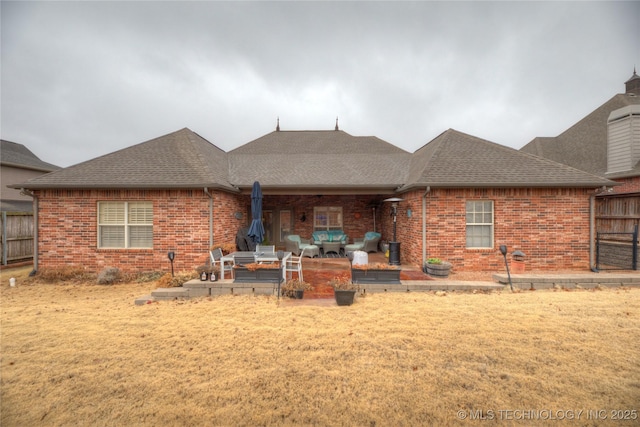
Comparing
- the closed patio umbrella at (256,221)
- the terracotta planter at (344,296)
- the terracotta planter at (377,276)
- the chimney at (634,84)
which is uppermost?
the chimney at (634,84)

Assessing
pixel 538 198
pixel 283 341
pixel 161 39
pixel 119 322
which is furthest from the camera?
pixel 161 39

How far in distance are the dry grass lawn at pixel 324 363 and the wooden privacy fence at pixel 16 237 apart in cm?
710

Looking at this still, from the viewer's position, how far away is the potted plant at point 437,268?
7916mm

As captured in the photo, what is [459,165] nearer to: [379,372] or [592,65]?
[379,372]

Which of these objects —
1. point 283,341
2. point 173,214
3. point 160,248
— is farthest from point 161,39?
point 283,341

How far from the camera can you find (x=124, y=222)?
359 inches

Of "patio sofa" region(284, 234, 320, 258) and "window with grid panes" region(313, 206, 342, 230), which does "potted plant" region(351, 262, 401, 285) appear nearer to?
"patio sofa" region(284, 234, 320, 258)

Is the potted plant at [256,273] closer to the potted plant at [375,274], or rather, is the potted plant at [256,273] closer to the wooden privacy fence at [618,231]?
the potted plant at [375,274]

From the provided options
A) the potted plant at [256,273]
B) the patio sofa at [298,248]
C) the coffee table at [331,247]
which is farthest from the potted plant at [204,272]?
the coffee table at [331,247]

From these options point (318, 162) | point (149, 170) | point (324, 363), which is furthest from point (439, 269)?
point (149, 170)

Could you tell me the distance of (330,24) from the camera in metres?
13.7

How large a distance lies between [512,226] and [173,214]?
11401 mm

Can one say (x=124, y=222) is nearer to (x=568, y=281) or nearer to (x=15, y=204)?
(x=15, y=204)

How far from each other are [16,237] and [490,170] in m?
18.8
